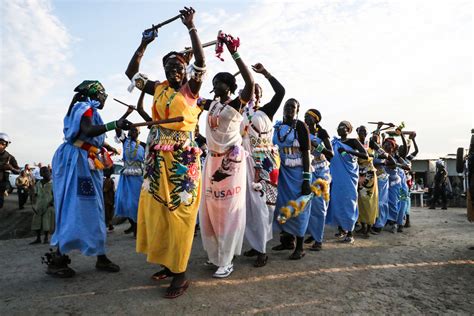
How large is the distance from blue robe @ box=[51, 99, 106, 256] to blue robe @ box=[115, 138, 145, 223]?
3158 millimetres

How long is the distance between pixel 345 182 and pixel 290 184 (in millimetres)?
2017

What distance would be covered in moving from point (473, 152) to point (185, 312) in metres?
5.05

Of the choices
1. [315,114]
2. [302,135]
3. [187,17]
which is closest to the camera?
[187,17]

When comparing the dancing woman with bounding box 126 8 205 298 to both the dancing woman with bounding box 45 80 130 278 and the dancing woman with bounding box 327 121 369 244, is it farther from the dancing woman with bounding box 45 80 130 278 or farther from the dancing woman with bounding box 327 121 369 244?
the dancing woman with bounding box 327 121 369 244

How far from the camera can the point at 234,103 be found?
3.89m

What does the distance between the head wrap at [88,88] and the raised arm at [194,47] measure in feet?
4.85

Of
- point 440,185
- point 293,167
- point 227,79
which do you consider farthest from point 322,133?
point 440,185

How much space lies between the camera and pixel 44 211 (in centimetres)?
736

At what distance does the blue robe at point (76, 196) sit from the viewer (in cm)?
376

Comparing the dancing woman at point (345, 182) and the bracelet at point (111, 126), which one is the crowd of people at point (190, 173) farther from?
the dancing woman at point (345, 182)

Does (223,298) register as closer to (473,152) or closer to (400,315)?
(400,315)

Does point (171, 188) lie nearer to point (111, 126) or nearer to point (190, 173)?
point (190, 173)

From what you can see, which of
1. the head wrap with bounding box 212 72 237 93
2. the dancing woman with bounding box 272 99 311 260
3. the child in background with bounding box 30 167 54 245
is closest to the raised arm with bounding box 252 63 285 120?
the dancing woman with bounding box 272 99 311 260

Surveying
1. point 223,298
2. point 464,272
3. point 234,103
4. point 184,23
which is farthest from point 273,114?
point 464,272
